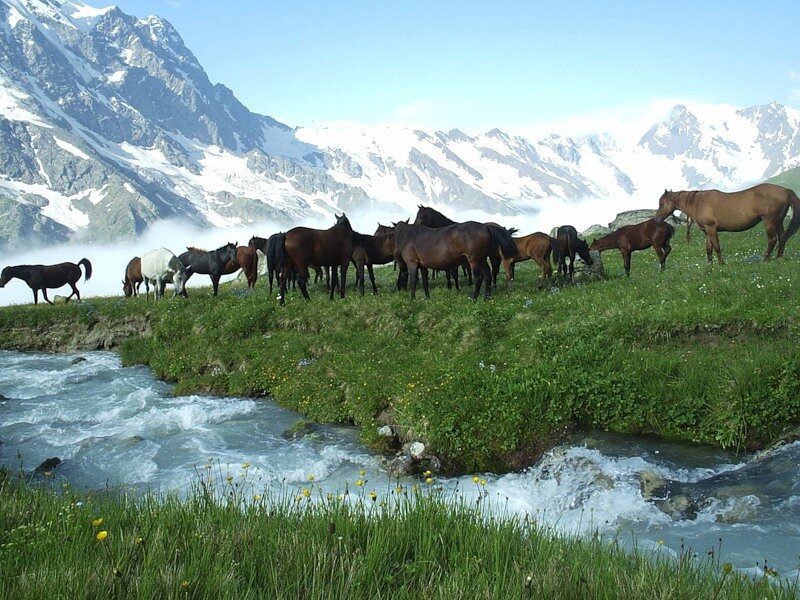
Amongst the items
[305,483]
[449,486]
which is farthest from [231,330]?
[449,486]

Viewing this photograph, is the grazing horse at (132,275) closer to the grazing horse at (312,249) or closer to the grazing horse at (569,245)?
the grazing horse at (312,249)

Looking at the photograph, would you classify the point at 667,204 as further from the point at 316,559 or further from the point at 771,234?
the point at 316,559

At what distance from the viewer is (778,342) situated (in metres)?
11.8

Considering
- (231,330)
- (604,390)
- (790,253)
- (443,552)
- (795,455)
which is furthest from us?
(790,253)

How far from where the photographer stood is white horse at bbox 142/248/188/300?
96.4 ft

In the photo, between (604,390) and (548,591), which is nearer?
(548,591)

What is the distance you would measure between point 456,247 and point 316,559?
49.8 feet

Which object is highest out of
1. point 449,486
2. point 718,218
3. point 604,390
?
point 718,218

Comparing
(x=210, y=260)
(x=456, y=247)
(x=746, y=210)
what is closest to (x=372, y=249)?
(x=456, y=247)

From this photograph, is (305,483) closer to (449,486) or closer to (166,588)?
(449,486)

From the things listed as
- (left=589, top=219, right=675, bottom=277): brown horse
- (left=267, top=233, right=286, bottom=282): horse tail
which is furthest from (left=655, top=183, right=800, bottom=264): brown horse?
(left=267, top=233, right=286, bottom=282): horse tail

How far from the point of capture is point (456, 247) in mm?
19062

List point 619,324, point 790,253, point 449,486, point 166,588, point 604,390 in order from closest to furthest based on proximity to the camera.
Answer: point 166,588, point 449,486, point 604,390, point 619,324, point 790,253

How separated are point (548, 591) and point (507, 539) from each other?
1.02 meters
